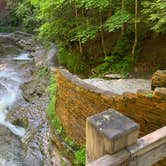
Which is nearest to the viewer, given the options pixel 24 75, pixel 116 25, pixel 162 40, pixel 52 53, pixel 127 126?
pixel 127 126

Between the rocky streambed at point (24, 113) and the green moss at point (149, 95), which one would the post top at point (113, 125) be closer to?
the green moss at point (149, 95)

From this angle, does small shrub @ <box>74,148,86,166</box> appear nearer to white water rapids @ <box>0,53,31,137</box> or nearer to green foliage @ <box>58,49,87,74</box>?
white water rapids @ <box>0,53,31,137</box>

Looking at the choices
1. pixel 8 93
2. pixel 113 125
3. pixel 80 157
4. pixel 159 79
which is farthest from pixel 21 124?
Result: pixel 113 125

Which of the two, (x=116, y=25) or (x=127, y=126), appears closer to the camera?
(x=127, y=126)

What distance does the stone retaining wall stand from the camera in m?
3.50

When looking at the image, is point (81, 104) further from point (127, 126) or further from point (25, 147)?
point (127, 126)

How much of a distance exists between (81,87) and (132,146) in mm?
3337

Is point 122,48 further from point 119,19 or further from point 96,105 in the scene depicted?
point 96,105

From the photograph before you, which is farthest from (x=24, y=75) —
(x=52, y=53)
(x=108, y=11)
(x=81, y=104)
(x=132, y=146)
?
(x=132, y=146)

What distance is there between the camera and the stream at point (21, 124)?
21.2 feet

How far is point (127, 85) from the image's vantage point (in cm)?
680

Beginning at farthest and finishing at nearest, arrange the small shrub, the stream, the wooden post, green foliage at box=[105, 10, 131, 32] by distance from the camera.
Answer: green foliage at box=[105, 10, 131, 32] < the stream < the small shrub < the wooden post

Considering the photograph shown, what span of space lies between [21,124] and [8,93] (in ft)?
8.18

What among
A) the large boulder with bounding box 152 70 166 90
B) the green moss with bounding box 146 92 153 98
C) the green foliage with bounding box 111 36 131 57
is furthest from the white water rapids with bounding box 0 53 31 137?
the green moss with bounding box 146 92 153 98
